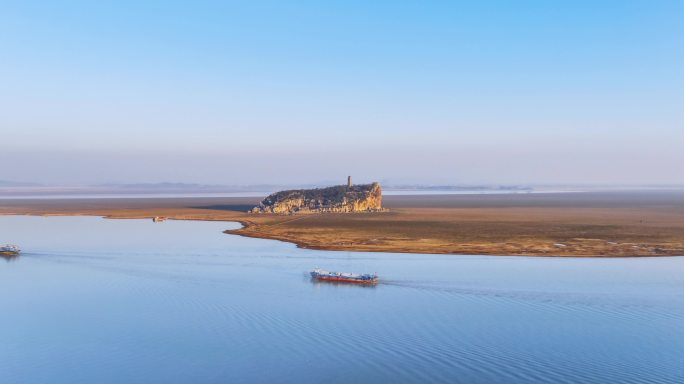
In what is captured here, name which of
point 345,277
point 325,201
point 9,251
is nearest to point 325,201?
point 325,201

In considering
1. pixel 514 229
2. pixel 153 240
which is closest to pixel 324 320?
pixel 153 240

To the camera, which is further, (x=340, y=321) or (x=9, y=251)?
(x=9, y=251)

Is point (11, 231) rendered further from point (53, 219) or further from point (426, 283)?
point (426, 283)

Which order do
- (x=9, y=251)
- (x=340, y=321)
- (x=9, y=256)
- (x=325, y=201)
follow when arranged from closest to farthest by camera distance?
(x=340, y=321), (x=9, y=256), (x=9, y=251), (x=325, y=201)

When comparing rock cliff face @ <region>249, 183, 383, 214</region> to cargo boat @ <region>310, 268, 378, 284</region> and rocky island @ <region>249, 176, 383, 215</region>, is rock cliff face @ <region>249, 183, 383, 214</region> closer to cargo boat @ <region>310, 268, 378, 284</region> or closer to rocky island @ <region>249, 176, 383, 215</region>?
rocky island @ <region>249, 176, 383, 215</region>

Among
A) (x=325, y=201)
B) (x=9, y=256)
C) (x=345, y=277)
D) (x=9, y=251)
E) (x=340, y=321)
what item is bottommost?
(x=340, y=321)

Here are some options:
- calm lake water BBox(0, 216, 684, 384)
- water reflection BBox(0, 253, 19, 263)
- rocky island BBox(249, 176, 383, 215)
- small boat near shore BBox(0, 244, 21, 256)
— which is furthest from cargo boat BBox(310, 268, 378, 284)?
rocky island BBox(249, 176, 383, 215)

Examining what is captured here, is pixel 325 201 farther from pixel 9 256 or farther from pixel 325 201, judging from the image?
pixel 9 256

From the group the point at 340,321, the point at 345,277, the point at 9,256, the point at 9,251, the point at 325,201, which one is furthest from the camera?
the point at 325,201
